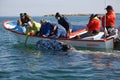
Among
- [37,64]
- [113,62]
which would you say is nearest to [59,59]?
[37,64]

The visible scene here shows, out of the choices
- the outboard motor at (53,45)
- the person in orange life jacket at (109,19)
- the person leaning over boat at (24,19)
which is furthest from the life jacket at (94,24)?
the person leaning over boat at (24,19)

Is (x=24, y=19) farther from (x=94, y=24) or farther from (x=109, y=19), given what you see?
(x=109, y=19)

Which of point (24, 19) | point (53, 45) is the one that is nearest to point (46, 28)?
point (53, 45)

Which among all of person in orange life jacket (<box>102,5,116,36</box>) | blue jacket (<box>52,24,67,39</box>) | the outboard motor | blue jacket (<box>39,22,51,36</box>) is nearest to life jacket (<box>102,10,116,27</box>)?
person in orange life jacket (<box>102,5,116,36</box>)

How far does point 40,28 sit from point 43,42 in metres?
0.98

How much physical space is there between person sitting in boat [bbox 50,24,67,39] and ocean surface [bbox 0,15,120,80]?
91 cm

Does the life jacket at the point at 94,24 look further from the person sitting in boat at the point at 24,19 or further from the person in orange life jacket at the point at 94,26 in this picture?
the person sitting in boat at the point at 24,19

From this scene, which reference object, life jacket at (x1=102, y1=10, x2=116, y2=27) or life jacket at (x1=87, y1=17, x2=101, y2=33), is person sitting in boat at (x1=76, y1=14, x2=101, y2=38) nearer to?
life jacket at (x1=87, y1=17, x2=101, y2=33)

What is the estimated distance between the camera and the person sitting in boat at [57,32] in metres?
16.6

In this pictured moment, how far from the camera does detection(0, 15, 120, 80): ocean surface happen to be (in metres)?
10.3

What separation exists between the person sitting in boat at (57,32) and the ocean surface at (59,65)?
3.00ft

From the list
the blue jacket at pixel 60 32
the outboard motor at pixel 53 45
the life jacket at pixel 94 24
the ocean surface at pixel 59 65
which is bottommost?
the ocean surface at pixel 59 65

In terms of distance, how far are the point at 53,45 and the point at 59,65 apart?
4.08m

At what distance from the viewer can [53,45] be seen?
53.3 ft
